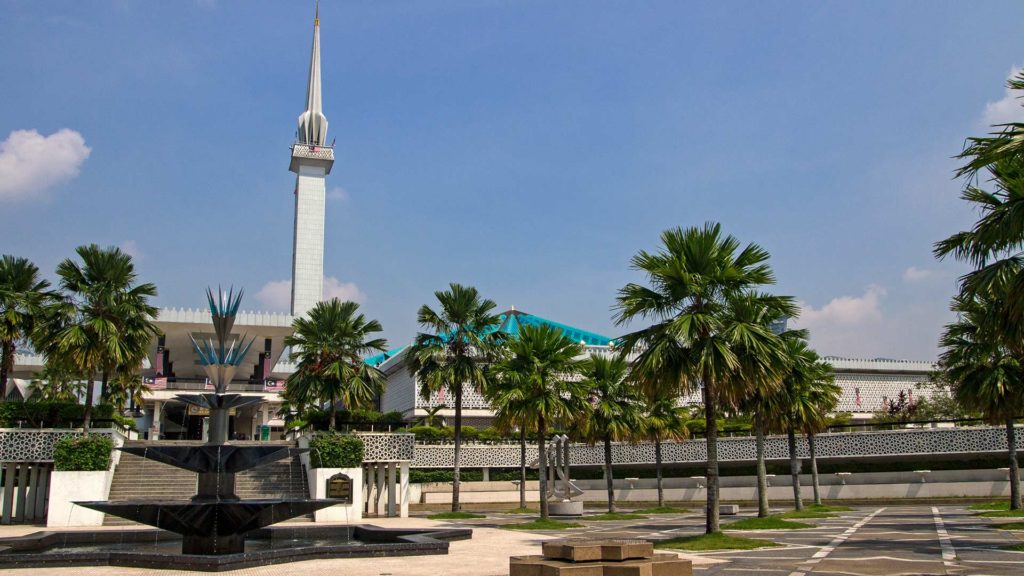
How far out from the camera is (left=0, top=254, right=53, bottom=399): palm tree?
96.2ft

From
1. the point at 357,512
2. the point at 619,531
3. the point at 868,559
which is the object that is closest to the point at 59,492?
the point at 357,512

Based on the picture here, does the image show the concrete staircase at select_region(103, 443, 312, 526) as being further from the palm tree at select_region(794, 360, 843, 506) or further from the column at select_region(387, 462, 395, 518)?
the palm tree at select_region(794, 360, 843, 506)

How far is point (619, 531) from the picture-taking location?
82.1ft

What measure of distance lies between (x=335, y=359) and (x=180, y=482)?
7.53 m

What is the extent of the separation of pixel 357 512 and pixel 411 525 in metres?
3.85

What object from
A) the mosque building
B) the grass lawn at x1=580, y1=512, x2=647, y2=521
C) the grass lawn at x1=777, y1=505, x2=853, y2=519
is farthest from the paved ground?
the mosque building

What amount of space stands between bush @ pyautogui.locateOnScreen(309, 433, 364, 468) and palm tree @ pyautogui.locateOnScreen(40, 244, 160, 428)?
7.40 meters

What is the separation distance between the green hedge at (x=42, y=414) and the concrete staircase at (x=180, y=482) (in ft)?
7.66

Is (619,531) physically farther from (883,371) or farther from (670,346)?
(883,371)

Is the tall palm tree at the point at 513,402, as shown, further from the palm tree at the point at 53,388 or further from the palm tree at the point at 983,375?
the palm tree at the point at 53,388

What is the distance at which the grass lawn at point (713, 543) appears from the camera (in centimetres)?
1816

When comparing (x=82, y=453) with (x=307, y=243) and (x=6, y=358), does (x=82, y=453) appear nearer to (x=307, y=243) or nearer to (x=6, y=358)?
(x=6, y=358)

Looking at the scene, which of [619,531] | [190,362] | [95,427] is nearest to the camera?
[619,531]

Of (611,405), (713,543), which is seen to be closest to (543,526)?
(611,405)
